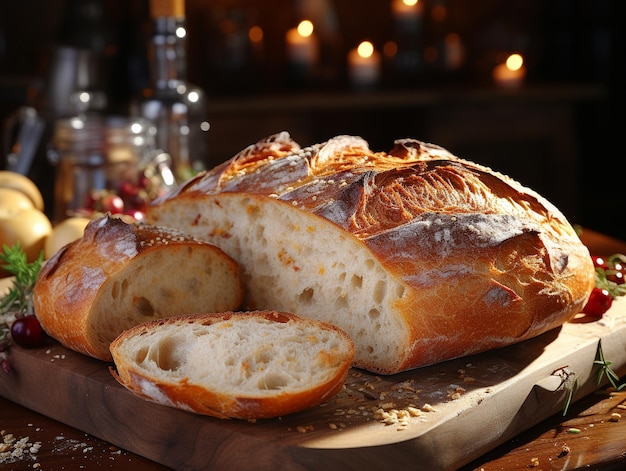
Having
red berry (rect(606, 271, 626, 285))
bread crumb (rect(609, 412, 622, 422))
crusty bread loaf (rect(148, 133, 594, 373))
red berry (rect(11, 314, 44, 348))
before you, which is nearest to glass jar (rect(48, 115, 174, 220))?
crusty bread loaf (rect(148, 133, 594, 373))

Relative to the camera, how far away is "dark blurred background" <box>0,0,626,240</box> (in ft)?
18.1

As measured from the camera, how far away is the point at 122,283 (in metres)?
1.89

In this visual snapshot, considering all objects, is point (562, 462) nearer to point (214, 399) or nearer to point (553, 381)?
point (553, 381)

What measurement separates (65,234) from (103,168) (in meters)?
0.43

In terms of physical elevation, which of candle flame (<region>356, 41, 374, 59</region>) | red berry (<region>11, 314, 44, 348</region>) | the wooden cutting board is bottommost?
the wooden cutting board

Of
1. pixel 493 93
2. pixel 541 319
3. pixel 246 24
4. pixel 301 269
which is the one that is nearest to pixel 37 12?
pixel 246 24

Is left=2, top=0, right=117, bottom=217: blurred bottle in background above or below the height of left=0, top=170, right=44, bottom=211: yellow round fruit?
above

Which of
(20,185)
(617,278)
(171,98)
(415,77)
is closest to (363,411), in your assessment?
(617,278)

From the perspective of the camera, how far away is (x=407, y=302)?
1718mm

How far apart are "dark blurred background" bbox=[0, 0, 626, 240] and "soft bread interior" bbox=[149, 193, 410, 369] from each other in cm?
330

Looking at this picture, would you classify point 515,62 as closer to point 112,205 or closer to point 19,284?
point 112,205

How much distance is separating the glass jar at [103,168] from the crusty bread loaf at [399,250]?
0.72m

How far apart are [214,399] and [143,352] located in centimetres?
19

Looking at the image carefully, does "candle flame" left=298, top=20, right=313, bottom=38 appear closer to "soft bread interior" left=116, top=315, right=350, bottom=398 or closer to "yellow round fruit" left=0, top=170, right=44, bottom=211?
"yellow round fruit" left=0, top=170, right=44, bottom=211
